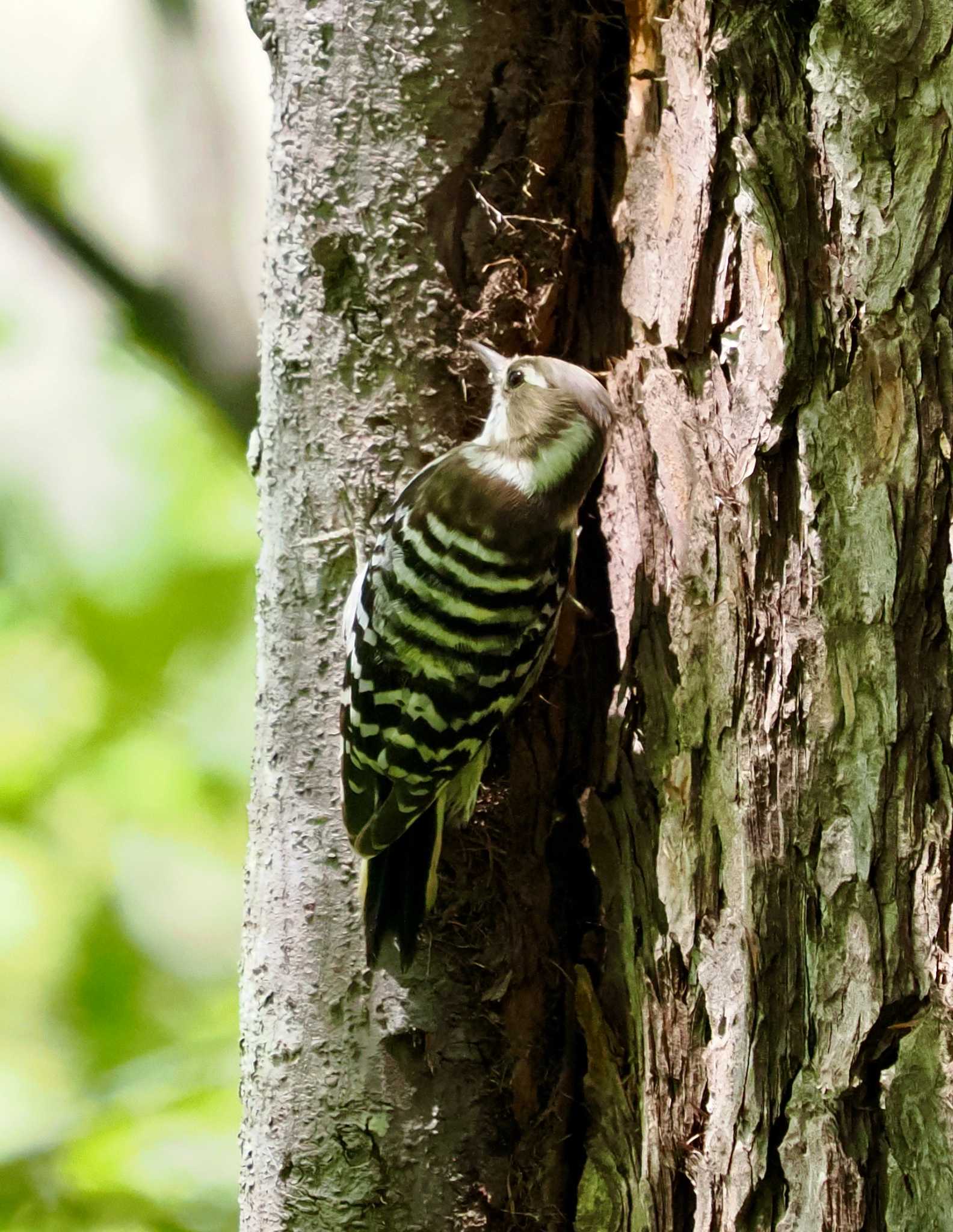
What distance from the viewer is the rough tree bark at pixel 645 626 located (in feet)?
4.41

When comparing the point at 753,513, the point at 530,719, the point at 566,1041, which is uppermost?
the point at 753,513

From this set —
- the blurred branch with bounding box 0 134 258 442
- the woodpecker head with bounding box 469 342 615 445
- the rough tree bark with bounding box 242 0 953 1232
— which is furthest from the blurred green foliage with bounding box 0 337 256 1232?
the woodpecker head with bounding box 469 342 615 445

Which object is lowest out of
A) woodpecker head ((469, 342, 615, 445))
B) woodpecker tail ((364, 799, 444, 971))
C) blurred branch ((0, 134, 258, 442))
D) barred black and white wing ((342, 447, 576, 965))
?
woodpecker tail ((364, 799, 444, 971))

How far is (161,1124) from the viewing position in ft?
8.32

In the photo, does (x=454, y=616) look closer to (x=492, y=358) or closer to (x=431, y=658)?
(x=431, y=658)

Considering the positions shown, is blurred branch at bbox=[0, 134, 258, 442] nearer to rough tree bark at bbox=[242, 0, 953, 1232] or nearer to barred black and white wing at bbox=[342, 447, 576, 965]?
rough tree bark at bbox=[242, 0, 953, 1232]

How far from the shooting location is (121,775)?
123 inches

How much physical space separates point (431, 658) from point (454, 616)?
0.09 m

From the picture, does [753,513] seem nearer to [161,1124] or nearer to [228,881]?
[161,1124]

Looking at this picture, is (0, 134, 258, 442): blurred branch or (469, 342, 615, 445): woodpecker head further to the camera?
(0, 134, 258, 442): blurred branch

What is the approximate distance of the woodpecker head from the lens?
6.10 ft

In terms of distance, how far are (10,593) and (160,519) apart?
0.47m

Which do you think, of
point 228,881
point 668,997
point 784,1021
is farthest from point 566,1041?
point 228,881

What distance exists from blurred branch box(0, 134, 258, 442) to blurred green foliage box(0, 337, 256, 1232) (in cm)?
24
